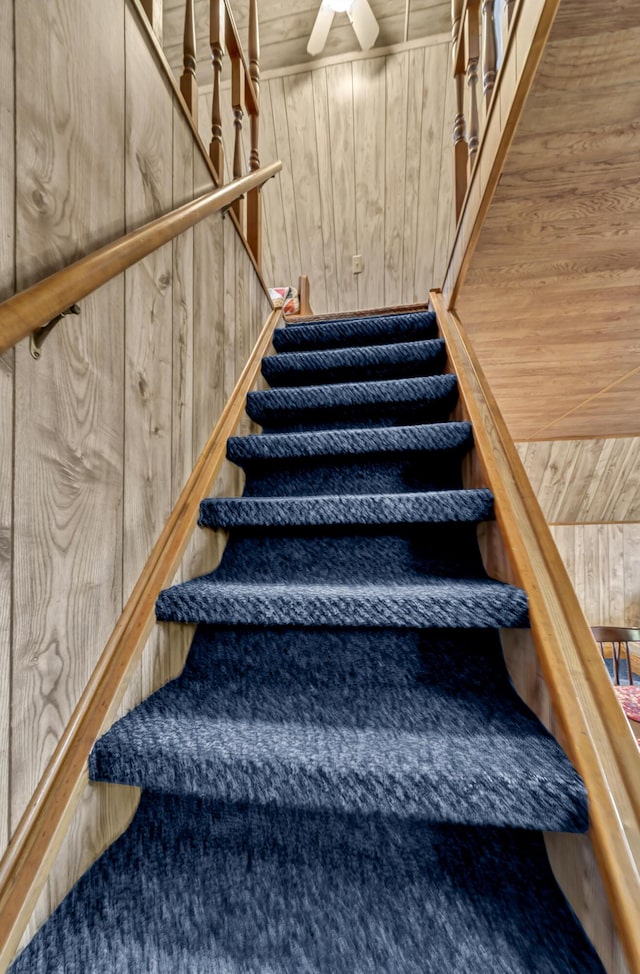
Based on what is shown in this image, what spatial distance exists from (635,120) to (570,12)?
0.92 ft

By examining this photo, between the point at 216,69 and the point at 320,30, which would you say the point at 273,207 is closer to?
the point at 320,30

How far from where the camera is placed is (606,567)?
153 inches

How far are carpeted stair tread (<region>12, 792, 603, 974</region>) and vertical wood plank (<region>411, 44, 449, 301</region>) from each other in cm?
365

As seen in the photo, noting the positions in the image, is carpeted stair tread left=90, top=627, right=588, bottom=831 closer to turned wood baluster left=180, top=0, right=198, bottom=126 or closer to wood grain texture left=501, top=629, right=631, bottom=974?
wood grain texture left=501, top=629, right=631, bottom=974

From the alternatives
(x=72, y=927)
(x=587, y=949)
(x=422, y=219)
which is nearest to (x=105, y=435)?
(x=72, y=927)

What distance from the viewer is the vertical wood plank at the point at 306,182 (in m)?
3.36

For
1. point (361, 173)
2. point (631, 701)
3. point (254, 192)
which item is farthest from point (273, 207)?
point (631, 701)

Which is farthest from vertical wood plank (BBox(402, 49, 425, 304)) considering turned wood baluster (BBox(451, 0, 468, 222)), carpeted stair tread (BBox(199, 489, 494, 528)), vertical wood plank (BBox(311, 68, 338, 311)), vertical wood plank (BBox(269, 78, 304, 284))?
carpeted stair tread (BBox(199, 489, 494, 528))

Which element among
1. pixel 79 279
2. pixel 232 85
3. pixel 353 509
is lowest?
pixel 353 509

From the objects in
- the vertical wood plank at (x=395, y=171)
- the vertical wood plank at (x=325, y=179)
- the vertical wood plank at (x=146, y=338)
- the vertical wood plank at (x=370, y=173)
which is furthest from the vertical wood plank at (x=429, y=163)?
the vertical wood plank at (x=146, y=338)

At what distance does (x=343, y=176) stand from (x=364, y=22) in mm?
812

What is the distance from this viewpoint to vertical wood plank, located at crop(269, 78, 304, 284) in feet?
11.1

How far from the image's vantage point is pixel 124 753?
728mm

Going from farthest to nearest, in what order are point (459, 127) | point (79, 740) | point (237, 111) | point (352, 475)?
1. point (459, 127)
2. point (237, 111)
3. point (352, 475)
4. point (79, 740)
